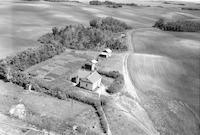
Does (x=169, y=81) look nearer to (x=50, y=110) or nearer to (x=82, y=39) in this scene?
(x=50, y=110)

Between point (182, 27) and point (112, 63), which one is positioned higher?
point (182, 27)

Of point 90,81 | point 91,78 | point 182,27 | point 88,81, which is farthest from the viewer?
point 182,27

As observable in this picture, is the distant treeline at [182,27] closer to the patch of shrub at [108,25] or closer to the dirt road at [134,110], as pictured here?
the patch of shrub at [108,25]

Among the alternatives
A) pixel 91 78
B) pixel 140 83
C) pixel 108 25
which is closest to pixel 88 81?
pixel 91 78

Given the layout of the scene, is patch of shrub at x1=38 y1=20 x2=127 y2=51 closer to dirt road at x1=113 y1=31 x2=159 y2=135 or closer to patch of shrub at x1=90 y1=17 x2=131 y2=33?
patch of shrub at x1=90 y1=17 x2=131 y2=33

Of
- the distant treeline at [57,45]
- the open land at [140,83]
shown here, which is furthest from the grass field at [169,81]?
the distant treeline at [57,45]

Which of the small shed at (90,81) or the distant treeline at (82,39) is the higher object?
the distant treeline at (82,39)

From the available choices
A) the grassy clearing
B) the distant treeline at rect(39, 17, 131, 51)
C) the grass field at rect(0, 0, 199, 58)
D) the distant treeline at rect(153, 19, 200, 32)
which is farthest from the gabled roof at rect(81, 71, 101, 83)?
the distant treeline at rect(153, 19, 200, 32)

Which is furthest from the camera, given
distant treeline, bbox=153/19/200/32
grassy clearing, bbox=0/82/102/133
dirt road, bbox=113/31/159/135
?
distant treeline, bbox=153/19/200/32

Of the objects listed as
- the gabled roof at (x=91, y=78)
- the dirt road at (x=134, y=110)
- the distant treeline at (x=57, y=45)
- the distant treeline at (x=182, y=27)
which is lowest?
the dirt road at (x=134, y=110)

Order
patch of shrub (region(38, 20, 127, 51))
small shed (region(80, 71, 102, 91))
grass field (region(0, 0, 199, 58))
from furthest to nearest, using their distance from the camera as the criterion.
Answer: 1. patch of shrub (region(38, 20, 127, 51))
2. grass field (region(0, 0, 199, 58))
3. small shed (region(80, 71, 102, 91))

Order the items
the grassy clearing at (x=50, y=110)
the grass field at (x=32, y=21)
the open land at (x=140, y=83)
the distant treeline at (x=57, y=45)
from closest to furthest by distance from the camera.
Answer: the grassy clearing at (x=50, y=110) → the open land at (x=140, y=83) → the distant treeline at (x=57, y=45) → the grass field at (x=32, y=21)

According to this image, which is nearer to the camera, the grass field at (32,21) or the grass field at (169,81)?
the grass field at (169,81)
